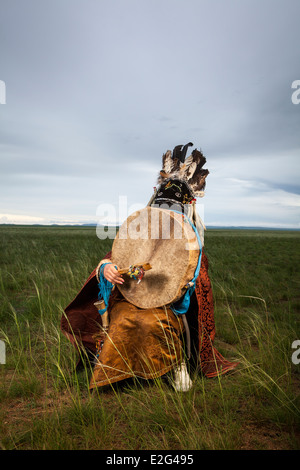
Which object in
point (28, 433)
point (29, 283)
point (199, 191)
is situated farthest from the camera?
point (29, 283)

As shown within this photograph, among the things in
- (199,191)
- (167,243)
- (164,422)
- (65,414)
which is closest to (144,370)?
(164,422)

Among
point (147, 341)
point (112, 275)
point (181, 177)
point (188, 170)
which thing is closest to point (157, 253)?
point (112, 275)

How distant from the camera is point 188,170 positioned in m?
3.07

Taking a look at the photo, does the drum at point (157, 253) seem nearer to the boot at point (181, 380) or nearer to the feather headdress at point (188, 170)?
the boot at point (181, 380)

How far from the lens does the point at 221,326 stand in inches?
159

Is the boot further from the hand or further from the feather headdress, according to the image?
the feather headdress

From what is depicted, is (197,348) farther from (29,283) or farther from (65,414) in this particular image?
(29,283)

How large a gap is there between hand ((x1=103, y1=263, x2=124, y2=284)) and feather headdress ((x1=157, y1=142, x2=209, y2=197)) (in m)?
1.16

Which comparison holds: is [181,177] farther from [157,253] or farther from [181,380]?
[181,380]

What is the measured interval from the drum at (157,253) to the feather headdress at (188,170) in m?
0.73

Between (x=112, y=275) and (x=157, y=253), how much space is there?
402mm

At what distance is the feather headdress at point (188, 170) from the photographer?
305 cm

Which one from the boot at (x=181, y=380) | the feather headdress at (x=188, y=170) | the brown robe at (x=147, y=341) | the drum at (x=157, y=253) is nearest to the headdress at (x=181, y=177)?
the feather headdress at (x=188, y=170)
